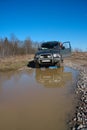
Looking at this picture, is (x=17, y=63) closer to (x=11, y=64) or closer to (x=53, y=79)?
(x=11, y=64)

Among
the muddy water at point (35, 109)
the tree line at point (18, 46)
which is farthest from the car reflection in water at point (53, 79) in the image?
the tree line at point (18, 46)

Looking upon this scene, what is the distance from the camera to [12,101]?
195 inches

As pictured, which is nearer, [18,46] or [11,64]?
[11,64]

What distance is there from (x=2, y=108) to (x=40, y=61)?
8026 mm

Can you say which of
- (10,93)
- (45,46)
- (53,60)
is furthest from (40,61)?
(10,93)

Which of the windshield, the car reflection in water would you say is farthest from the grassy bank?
the car reflection in water

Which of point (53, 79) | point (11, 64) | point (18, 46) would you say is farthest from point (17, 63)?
point (18, 46)

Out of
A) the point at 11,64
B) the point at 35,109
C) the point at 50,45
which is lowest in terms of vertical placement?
the point at 35,109

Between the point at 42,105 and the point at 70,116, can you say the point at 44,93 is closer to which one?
the point at 42,105

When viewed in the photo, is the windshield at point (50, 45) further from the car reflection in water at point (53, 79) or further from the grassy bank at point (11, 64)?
the car reflection in water at point (53, 79)

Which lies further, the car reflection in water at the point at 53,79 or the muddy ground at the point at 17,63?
the muddy ground at the point at 17,63

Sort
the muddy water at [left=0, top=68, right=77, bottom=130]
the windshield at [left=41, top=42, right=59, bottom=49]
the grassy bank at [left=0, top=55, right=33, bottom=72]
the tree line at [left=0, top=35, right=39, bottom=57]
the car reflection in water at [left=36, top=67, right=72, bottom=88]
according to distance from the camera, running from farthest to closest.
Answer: the tree line at [left=0, top=35, right=39, bottom=57]
the windshield at [left=41, top=42, right=59, bottom=49]
the grassy bank at [left=0, top=55, right=33, bottom=72]
the car reflection in water at [left=36, top=67, right=72, bottom=88]
the muddy water at [left=0, top=68, right=77, bottom=130]

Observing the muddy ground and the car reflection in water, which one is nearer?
the car reflection in water

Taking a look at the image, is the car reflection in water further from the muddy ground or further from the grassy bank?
the muddy ground
